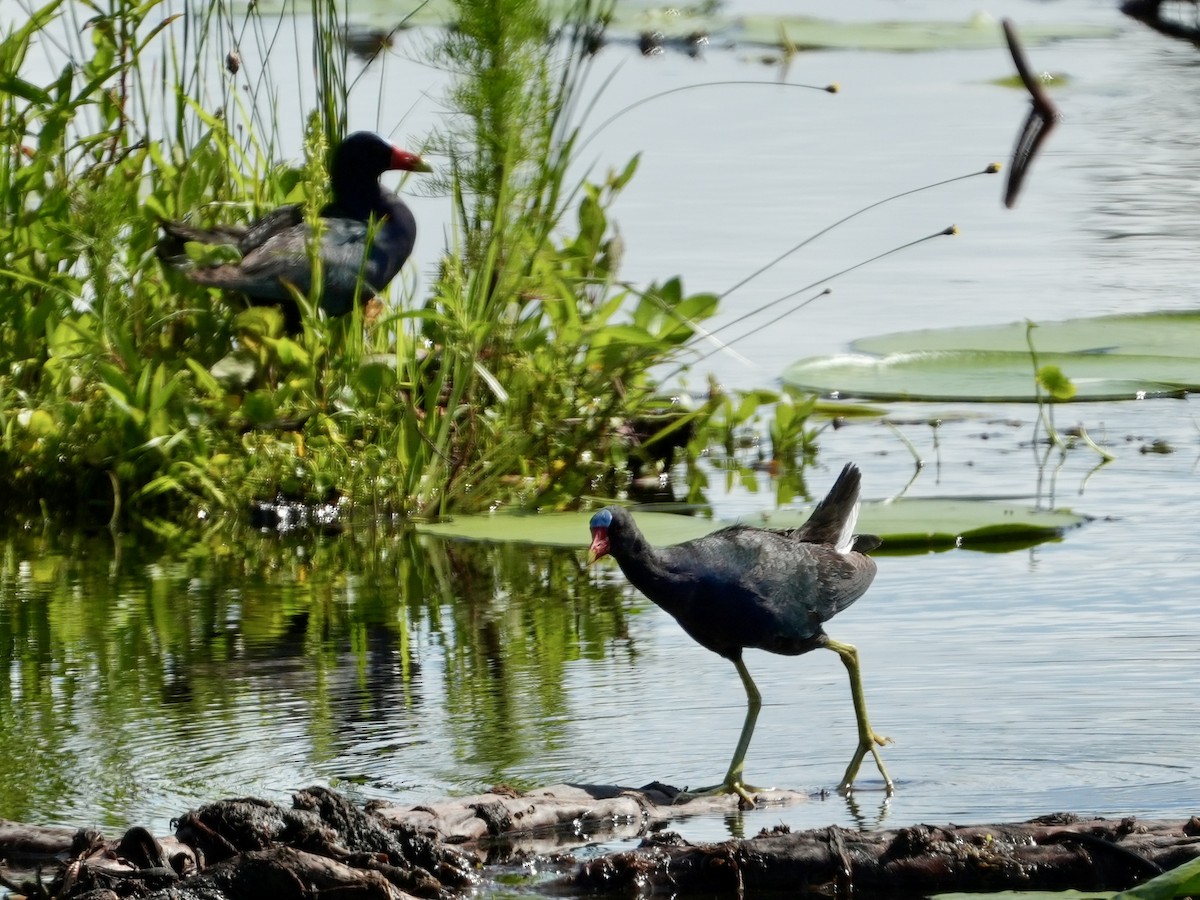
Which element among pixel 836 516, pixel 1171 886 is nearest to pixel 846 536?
pixel 836 516

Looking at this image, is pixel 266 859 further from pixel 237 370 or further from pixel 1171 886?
pixel 237 370

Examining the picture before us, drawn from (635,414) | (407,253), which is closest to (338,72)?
(407,253)

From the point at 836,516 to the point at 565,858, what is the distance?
1295 millimetres

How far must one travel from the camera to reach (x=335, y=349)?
652 cm

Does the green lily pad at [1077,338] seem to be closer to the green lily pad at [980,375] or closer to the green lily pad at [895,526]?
the green lily pad at [980,375]

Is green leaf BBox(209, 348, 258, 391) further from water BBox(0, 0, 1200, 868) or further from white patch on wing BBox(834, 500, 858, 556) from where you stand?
white patch on wing BBox(834, 500, 858, 556)

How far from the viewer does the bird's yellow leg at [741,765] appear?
3752mm

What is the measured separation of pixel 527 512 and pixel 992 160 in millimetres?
5532

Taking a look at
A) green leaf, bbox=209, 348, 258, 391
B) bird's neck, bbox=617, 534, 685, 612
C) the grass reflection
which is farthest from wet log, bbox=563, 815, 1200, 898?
green leaf, bbox=209, 348, 258, 391

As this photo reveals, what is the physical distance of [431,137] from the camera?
21.0ft

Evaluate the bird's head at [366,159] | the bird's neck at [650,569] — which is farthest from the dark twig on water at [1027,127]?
the bird's neck at [650,569]

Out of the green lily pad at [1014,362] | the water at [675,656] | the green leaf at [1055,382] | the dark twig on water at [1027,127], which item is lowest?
the water at [675,656]

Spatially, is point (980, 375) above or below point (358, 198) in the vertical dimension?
below

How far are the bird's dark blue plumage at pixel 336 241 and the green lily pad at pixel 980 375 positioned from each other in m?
1.44
